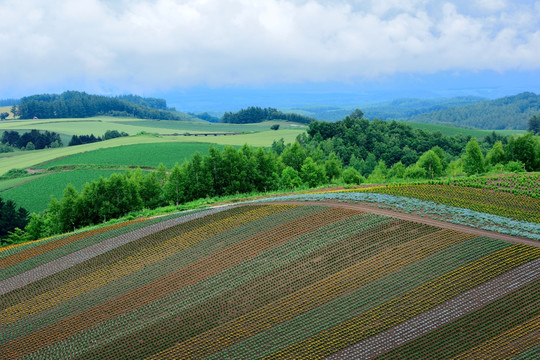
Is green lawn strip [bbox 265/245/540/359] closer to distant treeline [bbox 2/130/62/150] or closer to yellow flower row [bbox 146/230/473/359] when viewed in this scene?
yellow flower row [bbox 146/230/473/359]

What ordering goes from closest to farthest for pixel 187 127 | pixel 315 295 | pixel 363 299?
pixel 363 299 < pixel 315 295 < pixel 187 127

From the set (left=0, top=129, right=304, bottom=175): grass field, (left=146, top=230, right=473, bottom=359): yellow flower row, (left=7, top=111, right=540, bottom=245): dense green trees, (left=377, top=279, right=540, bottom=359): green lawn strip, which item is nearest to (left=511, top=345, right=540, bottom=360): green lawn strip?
(left=377, top=279, right=540, bottom=359): green lawn strip

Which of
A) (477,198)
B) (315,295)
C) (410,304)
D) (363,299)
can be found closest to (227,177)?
(477,198)

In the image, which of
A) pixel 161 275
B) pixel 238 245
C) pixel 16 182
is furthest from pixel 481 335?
pixel 16 182

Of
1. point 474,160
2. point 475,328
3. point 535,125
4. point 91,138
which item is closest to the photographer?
point 475,328

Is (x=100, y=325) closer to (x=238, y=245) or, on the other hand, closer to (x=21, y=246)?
(x=238, y=245)

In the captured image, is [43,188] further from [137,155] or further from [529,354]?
[529,354]

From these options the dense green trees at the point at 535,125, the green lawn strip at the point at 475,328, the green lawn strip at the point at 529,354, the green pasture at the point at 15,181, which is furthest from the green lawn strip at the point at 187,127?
the green lawn strip at the point at 529,354

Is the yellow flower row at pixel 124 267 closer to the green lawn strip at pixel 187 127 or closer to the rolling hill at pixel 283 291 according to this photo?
the rolling hill at pixel 283 291
